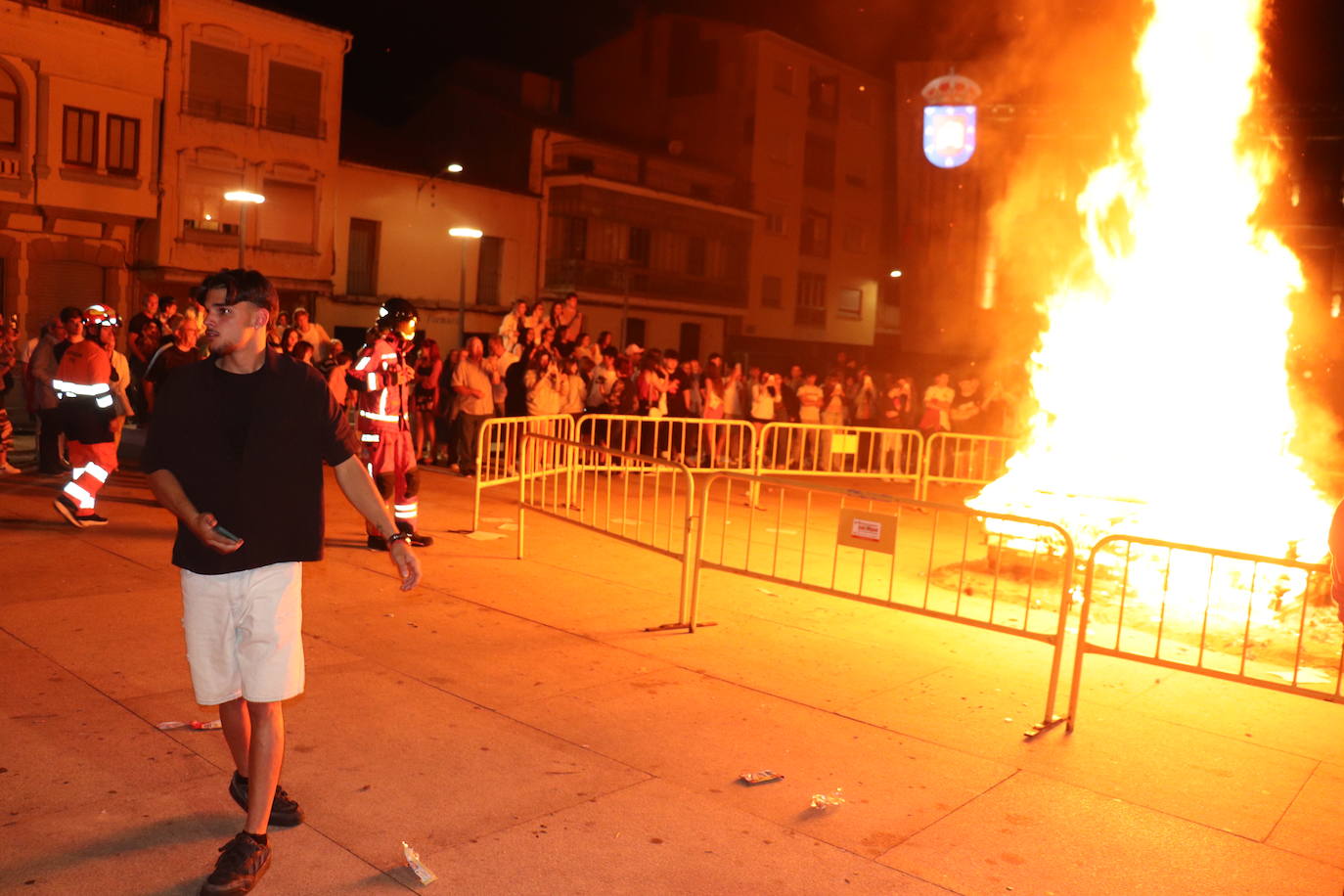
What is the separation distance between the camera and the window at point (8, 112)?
25.4 m

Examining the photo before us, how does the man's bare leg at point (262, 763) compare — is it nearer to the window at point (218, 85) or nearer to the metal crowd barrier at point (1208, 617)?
the metal crowd barrier at point (1208, 617)

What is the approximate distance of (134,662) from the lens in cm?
595

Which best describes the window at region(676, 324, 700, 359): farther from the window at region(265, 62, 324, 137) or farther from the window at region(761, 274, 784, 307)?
the window at region(265, 62, 324, 137)

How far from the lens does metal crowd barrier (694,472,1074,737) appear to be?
6656 millimetres

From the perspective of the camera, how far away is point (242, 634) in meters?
3.83

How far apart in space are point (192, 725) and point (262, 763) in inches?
60.5

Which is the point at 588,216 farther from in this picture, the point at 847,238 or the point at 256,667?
Answer: the point at 256,667

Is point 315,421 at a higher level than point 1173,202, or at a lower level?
lower

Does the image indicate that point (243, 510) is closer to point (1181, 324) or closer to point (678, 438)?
point (1181, 324)

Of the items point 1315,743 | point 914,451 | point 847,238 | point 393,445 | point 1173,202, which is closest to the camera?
point 1315,743

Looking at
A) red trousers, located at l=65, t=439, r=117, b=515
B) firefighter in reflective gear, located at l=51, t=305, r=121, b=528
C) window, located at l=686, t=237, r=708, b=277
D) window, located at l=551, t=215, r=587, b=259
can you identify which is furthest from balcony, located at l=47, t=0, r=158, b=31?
red trousers, located at l=65, t=439, r=117, b=515

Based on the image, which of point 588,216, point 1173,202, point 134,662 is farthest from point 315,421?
point 588,216

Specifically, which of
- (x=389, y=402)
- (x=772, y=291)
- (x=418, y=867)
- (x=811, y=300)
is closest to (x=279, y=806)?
(x=418, y=867)

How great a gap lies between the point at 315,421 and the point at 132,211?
89.4 ft
